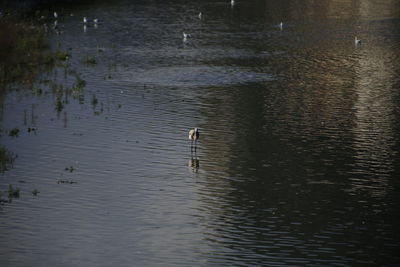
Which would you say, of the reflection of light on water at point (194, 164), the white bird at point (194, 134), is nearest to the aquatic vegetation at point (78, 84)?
the white bird at point (194, 134)

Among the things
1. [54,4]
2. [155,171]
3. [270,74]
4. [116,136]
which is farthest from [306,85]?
[54,4]

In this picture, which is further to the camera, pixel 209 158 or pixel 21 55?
pixel 21 55

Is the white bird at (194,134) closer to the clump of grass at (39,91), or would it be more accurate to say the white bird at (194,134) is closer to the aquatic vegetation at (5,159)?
the aquatic vegetation at (5,159)

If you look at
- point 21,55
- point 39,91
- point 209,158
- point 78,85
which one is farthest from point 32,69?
point 209,158

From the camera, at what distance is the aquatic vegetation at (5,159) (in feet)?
124

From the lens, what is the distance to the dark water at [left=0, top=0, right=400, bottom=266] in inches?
1150

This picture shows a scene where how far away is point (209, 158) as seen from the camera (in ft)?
131

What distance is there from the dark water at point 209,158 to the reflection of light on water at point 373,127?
0.10 m

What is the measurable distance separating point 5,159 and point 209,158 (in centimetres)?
940

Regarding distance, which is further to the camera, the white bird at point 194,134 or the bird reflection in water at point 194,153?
the white bird at point 194,134

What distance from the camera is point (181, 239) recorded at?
29.7 m

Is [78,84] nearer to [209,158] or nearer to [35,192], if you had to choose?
[209,158]

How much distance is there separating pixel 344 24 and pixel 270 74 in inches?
1214

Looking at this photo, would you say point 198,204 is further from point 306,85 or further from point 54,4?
point 54,4
